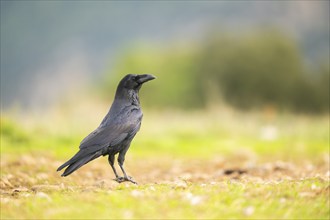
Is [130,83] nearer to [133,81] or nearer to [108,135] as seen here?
[133,81]

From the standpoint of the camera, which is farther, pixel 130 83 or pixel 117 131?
pixel 130 83

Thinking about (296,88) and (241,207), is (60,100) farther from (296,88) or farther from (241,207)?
(296,88)

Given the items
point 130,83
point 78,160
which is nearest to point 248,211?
point 78,160

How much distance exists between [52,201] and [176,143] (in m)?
12.0

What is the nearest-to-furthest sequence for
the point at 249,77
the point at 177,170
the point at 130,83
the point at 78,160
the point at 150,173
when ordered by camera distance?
the point at 78,160 → the point at 130,83 → the point at 150,173 → the point at 177,170 → the point at 249,77

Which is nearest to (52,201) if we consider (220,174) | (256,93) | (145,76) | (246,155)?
A: (145,76)

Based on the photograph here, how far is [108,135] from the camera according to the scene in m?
7.72

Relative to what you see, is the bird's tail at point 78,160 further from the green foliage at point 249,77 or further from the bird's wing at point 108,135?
the green foliage at point 249,77

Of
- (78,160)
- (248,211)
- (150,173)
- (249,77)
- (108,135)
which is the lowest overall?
(150,173)

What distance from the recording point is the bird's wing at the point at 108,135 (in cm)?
755

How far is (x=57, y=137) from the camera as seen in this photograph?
16625 mm

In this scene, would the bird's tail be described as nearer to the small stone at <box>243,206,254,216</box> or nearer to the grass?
the grass

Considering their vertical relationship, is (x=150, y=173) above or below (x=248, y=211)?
below

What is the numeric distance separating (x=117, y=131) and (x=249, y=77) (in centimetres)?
3639
